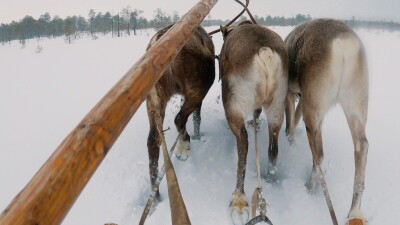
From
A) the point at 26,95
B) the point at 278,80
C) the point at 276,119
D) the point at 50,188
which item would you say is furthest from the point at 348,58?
the point at 26,95

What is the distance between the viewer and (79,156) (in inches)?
36.9

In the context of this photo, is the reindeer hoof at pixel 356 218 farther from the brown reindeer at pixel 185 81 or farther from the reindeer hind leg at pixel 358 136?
the brown reindeer at pixel 185 81

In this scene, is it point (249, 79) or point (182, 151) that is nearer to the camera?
point (249, 79)

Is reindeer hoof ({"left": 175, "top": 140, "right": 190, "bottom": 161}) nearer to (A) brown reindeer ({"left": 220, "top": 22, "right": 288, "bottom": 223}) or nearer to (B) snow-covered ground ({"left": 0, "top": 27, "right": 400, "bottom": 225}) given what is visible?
(B) snow-covered ground ({"left": 0, "top": 27, "right": 400, "bottom": 225})

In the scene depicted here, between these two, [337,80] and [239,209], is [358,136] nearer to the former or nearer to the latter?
[337,80]

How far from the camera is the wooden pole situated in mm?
790

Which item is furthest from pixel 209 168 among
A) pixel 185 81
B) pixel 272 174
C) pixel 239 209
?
pixel 185 81

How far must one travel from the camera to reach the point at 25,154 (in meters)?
4.73

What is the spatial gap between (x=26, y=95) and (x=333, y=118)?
6609mm

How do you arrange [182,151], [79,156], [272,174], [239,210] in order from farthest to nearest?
[182,151]
[272,174]
[239,210]
[79,156]

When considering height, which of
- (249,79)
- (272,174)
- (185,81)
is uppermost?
(249,79)

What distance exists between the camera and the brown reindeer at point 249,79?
3086 mm

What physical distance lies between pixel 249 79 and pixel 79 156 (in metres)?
2.39

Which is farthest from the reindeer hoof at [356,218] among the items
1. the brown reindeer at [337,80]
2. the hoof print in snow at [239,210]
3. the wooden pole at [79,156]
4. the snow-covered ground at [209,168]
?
A: the wooden pole at [79,156]
